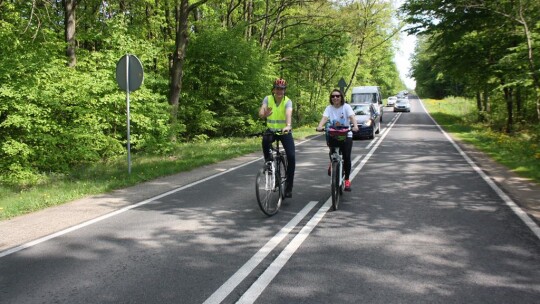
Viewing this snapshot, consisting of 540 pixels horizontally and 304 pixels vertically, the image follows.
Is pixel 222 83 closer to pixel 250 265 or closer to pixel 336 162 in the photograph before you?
pixel 336 162

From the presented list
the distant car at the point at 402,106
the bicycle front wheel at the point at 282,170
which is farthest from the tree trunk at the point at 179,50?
the distant car at the point at 402,106

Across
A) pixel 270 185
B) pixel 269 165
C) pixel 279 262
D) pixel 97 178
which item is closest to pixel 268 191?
pixel 270 185

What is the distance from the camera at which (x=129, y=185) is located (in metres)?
9.20

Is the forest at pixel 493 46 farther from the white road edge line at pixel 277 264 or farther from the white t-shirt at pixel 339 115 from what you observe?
the white road edge line at pixel 277 264

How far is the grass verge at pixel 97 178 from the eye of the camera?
24.7 feet

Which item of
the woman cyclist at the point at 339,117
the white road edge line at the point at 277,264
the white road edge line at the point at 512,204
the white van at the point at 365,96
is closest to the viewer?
the white road edge line at the point at 277,264

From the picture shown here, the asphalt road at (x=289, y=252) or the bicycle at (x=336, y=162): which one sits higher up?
the bicycle at (x=336, y=162)

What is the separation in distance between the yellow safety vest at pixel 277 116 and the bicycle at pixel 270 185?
10 centimetres

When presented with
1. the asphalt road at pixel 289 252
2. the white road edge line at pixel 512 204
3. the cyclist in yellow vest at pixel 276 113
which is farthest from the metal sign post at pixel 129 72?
the white road edge line at pixel 512 204

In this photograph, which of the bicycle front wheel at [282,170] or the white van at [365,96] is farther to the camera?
the white van at [365,96]

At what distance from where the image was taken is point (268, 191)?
6234 mm

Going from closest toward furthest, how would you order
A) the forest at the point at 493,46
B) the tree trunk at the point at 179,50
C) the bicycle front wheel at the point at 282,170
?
the bicycle front wheel at the point at 282,170 → the forest at the point at 493,46 → the tree trunk at the point at 179,50

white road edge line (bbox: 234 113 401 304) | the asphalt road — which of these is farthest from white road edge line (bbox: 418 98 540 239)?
white road edge line (bbox: 234 113 401 304)

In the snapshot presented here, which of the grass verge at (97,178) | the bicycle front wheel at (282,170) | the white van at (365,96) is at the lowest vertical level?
the grass verge at (97,178)
